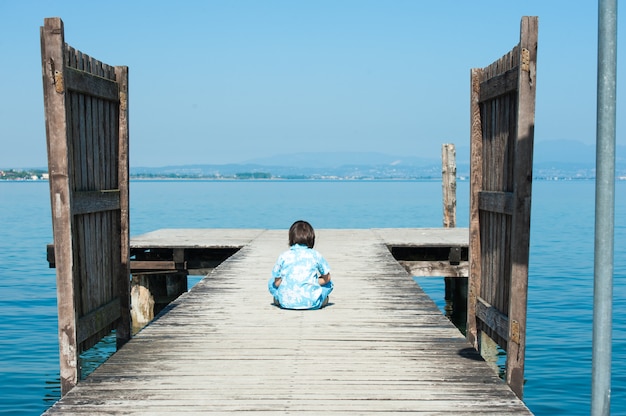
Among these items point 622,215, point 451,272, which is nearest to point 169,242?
point 451,272

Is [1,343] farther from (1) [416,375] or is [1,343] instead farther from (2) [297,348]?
(1) [416,375]

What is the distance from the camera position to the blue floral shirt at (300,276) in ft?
27.0

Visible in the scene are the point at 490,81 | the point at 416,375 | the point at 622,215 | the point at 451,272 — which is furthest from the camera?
the point at 622,215

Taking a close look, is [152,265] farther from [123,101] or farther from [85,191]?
[85,191]

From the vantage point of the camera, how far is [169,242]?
15695 millimetres

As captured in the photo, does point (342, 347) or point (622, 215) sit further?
point (622, 215)

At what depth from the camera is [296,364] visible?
6.01 m

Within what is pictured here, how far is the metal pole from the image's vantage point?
355 cm

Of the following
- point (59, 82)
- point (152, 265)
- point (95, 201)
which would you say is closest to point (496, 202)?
point (95, 201)

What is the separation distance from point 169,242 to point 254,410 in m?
11.1

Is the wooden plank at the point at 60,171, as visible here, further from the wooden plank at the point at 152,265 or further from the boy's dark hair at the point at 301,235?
the wooden plank at the point at 152,265

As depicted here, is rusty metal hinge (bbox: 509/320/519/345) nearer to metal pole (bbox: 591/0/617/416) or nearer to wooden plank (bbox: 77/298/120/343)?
metal pole (bbox: 591/0/617/416)

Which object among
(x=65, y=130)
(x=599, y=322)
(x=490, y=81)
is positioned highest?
(x=490, y=81)

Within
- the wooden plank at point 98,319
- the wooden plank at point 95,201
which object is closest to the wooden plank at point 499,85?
the wooden plank at point 95,201
